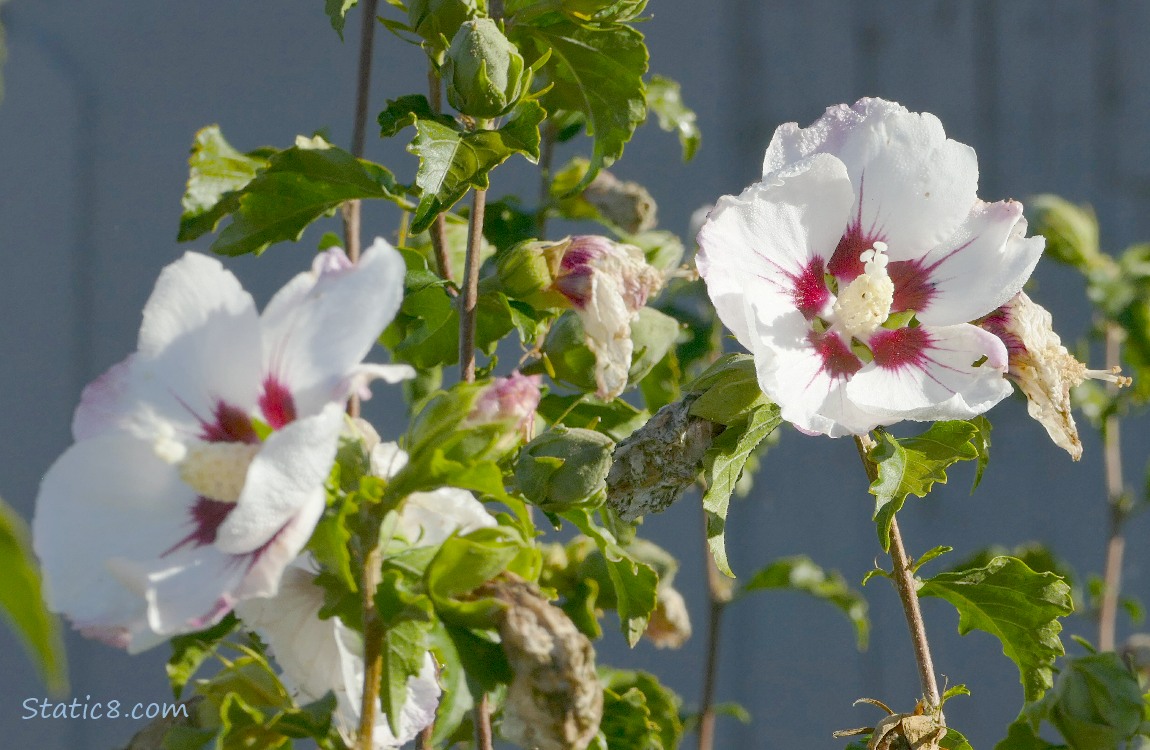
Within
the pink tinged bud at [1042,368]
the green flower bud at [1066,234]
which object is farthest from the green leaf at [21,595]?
the green flower bud at [1066,234]

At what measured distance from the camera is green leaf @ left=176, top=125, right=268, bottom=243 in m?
0.78

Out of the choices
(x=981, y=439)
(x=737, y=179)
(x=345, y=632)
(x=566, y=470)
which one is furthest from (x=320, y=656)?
(x=737, y=179)

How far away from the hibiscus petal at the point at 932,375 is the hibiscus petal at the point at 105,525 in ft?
0.96

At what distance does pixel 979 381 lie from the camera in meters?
0.58

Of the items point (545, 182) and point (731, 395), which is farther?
point (545, 182)

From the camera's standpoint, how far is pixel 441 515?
53cm

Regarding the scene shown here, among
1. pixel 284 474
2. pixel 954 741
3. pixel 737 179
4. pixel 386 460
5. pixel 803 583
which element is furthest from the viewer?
pixel 737 179

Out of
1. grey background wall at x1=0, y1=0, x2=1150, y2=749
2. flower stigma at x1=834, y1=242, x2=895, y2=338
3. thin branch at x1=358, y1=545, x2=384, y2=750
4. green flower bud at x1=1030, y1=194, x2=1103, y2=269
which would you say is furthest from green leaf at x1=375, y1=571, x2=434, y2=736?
grey background wall at x1=0, y1=0, x2=1150, y2=749

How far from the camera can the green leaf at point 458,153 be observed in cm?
61

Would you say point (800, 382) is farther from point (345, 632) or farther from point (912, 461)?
point (345, 632)

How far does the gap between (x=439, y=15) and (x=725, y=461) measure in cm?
27

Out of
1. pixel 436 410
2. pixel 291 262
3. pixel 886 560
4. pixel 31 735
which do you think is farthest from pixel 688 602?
pixel 436 410

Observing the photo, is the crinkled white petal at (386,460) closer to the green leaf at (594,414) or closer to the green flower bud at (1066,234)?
the green leaf at (594,414)

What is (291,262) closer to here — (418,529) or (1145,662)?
(1145,662)
